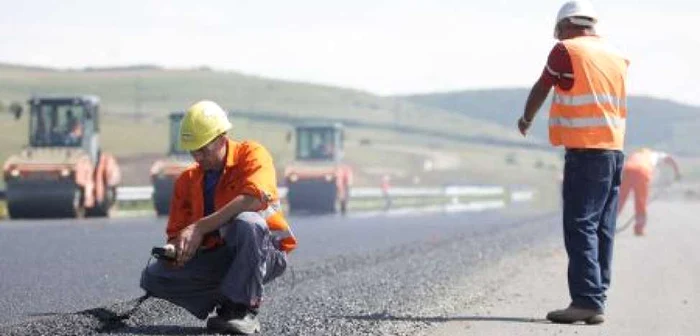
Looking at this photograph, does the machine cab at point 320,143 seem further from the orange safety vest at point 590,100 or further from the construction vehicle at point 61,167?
the orange safety vest at point 590,100

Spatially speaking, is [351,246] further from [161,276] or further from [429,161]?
[429,161]

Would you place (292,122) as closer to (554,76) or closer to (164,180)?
(164,180)

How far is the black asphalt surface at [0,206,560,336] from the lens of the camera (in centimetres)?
707

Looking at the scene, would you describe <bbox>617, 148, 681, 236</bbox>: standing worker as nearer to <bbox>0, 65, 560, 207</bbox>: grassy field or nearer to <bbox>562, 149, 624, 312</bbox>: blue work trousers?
<bbox>562, 149, 624, 312</bbox>: blue work trousers

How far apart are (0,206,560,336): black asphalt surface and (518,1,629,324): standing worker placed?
978 mm

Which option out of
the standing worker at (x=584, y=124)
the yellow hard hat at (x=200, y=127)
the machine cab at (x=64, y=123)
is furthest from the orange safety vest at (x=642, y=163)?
the yellow hard hat at (x=200, y=127)

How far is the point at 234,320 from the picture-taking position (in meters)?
6.52

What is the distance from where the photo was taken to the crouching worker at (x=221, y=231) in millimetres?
6414

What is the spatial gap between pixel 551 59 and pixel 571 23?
276mm


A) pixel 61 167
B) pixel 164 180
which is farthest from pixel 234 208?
pixel 164 180

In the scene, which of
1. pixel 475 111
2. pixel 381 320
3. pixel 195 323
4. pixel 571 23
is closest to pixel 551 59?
pixel 571 23

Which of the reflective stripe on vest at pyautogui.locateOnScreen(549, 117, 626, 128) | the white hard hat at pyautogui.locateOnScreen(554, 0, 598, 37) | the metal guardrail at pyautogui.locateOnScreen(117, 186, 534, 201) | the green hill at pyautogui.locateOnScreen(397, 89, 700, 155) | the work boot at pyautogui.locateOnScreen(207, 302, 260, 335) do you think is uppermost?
the white hard hat at pyautogui.locateOnScreen(554, 0, 598, 37)

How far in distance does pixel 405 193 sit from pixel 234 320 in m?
33.6

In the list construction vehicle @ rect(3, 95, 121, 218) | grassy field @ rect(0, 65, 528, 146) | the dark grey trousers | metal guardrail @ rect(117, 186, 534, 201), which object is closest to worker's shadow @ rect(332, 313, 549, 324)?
the dark grey trousers
